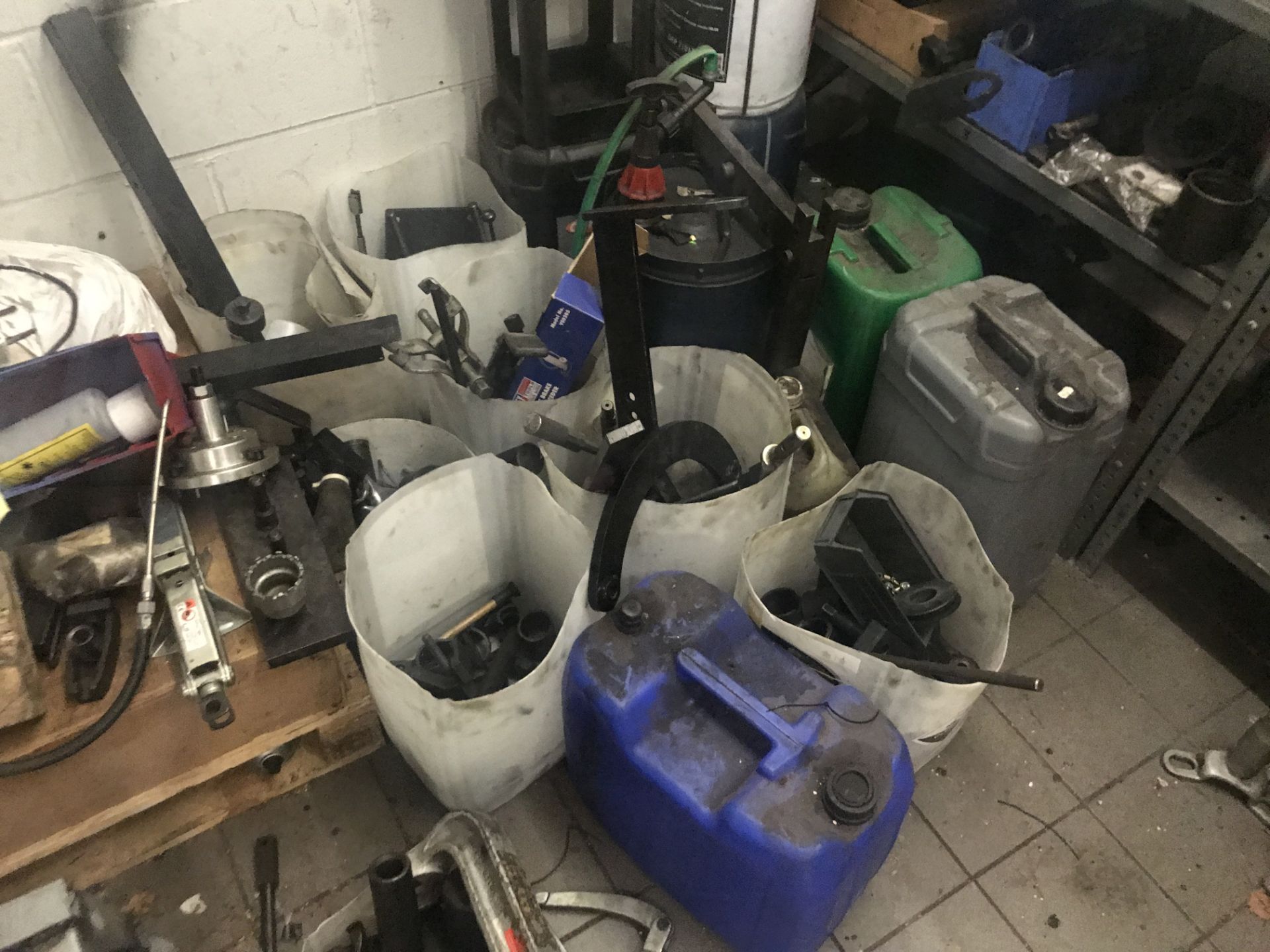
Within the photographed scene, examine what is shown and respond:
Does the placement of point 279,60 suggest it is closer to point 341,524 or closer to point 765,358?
point 341,524

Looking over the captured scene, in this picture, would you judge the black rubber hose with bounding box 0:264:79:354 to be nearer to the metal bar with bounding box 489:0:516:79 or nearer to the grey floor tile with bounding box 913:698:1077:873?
the metal bar with bounding box 489:0:516:79

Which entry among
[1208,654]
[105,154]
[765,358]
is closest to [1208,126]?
[765,358]

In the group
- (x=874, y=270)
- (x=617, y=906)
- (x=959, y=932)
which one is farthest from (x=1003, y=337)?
(x=617, y=906)

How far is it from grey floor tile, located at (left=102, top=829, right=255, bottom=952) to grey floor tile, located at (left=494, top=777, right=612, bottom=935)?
1.14 ft

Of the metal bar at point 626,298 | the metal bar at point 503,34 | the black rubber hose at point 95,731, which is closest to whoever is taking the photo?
the black rubber hose at point 95,731

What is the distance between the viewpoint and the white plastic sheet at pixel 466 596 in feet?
3.29

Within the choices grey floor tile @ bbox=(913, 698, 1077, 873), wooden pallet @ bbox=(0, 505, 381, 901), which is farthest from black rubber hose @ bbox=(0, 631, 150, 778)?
grey floor tile @ bbox=(913, 698, 1077, 873)

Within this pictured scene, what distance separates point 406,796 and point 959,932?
2.51 feet

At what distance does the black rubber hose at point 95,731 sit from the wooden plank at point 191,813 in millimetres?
212

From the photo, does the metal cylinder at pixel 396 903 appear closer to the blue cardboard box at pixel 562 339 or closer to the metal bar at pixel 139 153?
the blue cardboard box at pixel 562 339

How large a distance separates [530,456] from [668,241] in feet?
1.24

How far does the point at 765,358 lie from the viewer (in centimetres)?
141

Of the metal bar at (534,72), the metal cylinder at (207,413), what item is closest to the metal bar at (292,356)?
the metal cylinder at (207,413)

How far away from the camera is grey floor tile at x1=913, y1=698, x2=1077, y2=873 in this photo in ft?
4.08
